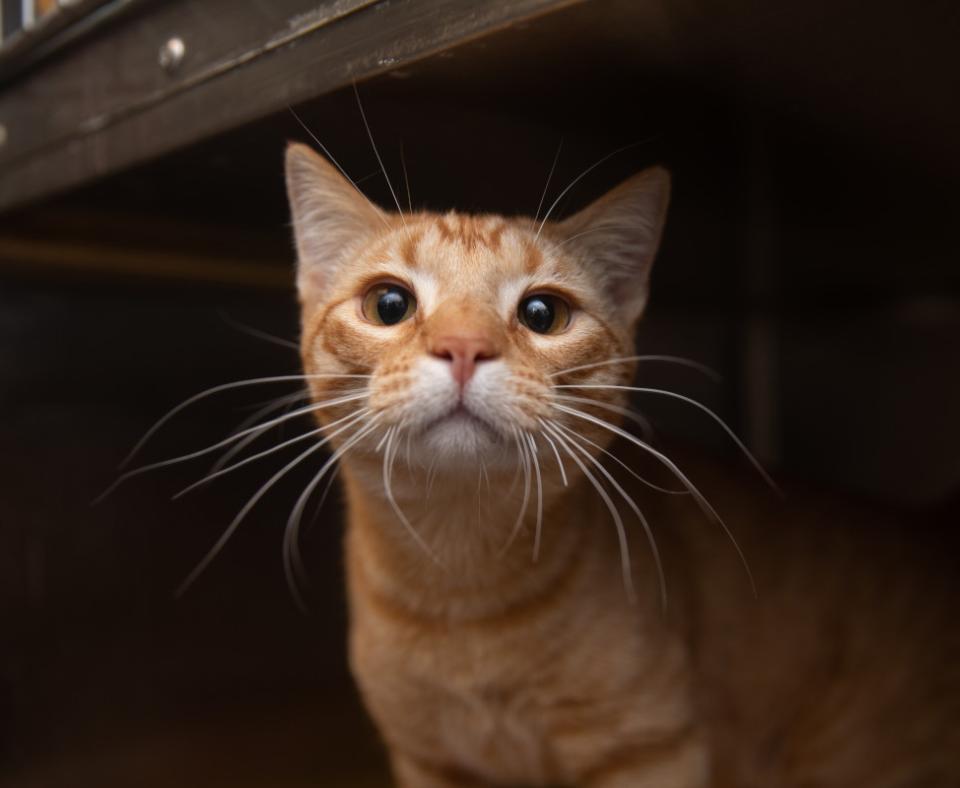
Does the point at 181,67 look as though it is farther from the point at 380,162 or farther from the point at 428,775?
the point at 428,775

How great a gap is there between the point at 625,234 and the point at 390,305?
0.43m

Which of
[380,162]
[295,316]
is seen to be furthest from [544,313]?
[295,316]

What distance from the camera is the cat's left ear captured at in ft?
4.95

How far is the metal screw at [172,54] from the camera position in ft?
4.81

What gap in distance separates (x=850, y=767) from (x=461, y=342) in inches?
55.3

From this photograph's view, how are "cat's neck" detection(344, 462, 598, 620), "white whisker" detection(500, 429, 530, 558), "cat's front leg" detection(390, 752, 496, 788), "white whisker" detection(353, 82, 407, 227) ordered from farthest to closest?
"cat's front leg" detection(390, 752, 496, 788) < "cat's neck" detection(344, 462, 598, 620) < "white whisker" detection(353, 82, 407, 227) < "white whisker" detection(500, 429, 530, 558)

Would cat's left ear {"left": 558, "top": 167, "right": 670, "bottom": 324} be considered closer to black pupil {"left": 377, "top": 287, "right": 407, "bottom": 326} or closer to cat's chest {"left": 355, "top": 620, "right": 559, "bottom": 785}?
black pupil {"left": 377, "top": 287, "right": 407, "bottom": 326}

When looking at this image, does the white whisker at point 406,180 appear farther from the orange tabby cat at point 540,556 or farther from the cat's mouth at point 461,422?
the cat's mouth at point 461,422

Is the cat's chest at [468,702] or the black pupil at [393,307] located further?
the cat's chest at [468,702]

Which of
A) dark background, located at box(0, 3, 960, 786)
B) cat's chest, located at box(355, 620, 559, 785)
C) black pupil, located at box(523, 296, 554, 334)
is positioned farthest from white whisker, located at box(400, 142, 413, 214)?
cat's chest, located at box(355, 620, 559, 785)

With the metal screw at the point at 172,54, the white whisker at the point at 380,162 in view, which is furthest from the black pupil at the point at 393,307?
the metal screw at the point at 172,54

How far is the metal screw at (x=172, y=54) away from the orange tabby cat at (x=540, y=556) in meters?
0.23

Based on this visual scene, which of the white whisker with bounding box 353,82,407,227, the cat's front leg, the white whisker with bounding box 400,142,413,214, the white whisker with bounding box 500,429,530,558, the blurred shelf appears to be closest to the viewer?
the blurred shelf

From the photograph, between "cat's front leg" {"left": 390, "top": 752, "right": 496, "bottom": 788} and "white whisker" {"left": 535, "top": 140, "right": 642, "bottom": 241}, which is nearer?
"white whisker" {"left": 535, "top": 140, "right": 642, "bottom": 241}
